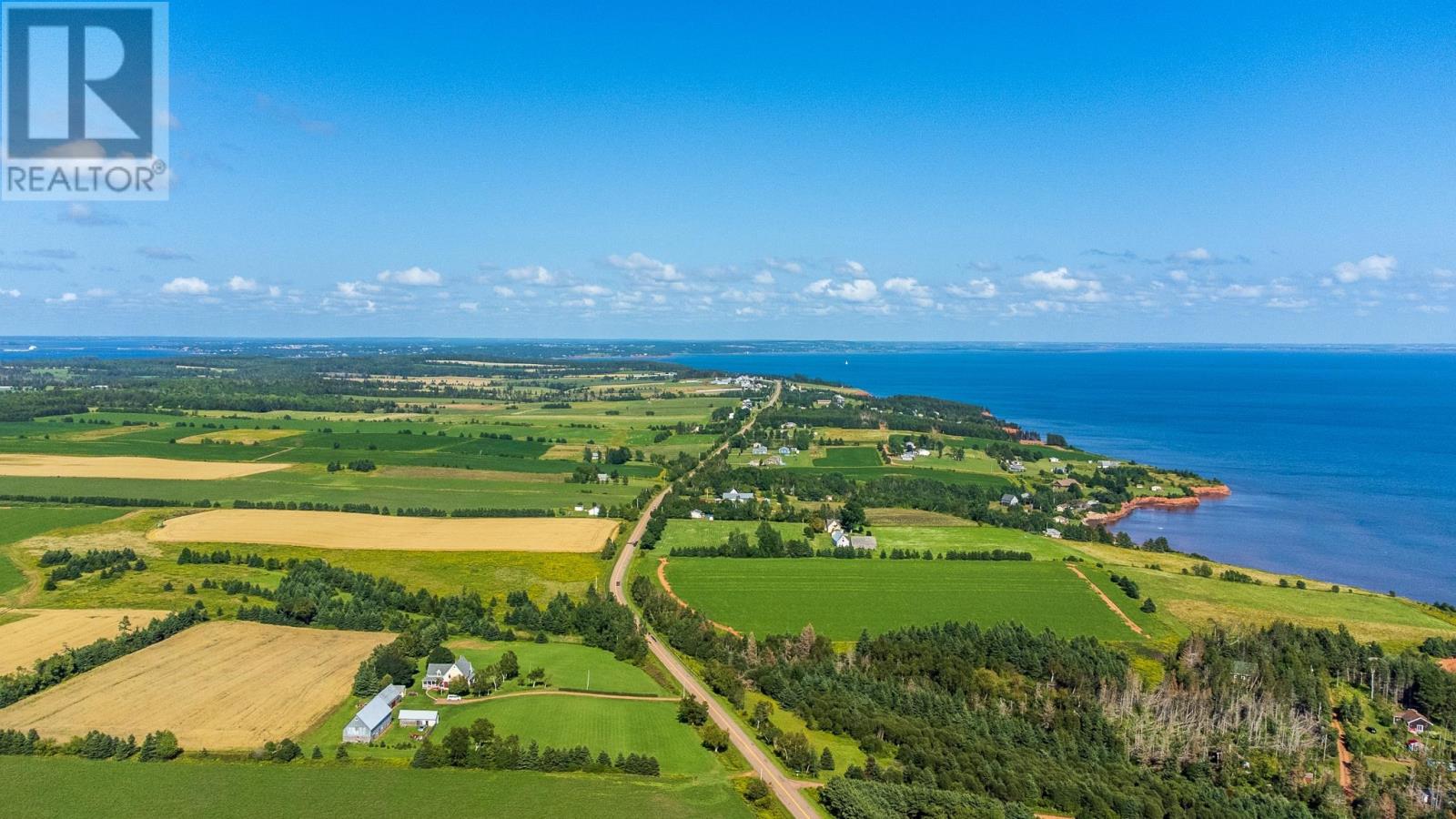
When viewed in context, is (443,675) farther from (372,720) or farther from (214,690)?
(214,690)

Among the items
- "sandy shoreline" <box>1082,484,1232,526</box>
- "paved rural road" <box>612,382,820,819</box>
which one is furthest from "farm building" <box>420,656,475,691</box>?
"sandy shoreline" <box>1082,484,1232,526</box>

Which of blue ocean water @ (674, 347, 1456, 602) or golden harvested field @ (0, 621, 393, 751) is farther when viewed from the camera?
blue ocean water @ (674, 347, 1456, 602)

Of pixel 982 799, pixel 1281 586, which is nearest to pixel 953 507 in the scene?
pixel 1281 586

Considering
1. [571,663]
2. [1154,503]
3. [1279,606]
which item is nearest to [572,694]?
[571,663]

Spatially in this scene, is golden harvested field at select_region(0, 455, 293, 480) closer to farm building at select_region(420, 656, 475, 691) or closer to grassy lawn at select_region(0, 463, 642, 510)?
grassy lawn at select_region(0, 463, 642, 510)

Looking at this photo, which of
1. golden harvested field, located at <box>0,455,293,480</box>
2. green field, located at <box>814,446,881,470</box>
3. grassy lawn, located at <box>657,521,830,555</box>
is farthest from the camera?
green field, located at <box>814,446,881,470</box>
